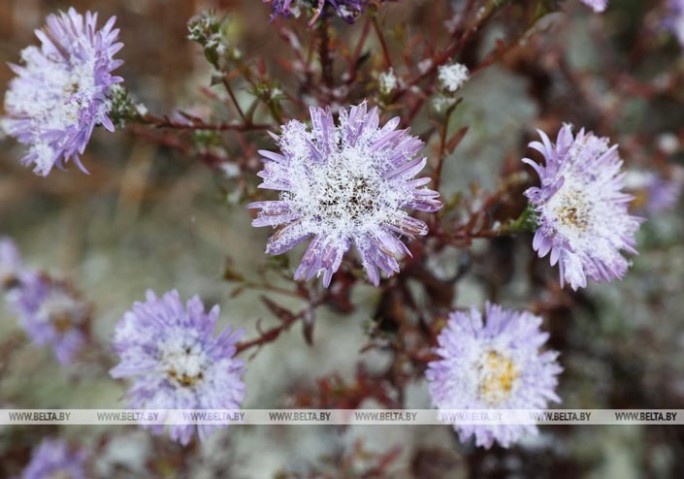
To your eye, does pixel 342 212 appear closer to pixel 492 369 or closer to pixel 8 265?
pixel 492 369

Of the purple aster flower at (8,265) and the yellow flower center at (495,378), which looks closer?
the yellow flower center at (495,378)

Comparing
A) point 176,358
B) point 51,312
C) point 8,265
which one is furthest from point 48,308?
point 176,358

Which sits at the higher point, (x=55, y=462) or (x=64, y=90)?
(x=64, y=90)

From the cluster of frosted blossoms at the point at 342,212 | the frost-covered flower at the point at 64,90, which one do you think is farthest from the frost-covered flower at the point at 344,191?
the frost-covered flower at the point at 64,90

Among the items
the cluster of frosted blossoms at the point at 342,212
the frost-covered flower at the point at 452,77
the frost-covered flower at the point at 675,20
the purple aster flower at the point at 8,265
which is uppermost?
the frost-covered flower at the point at 675,20

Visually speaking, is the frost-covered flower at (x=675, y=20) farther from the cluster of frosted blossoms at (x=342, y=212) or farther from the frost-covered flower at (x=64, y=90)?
the frost-covered flower at (x=64, y=90)

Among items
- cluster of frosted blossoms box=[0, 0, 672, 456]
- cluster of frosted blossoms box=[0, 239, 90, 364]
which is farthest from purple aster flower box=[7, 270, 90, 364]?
cluster of frosted blossoms box=[0, 0, 672, 456]
